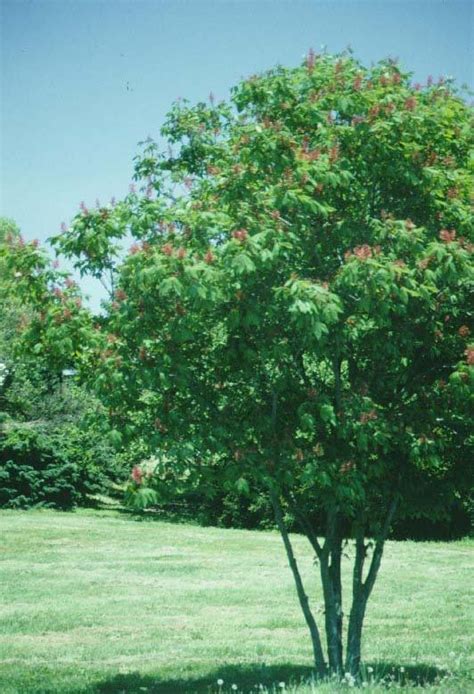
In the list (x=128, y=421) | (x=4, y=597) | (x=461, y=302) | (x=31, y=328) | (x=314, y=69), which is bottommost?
(x=4, y=597)

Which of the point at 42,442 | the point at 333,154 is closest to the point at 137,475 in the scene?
the point at 333,154

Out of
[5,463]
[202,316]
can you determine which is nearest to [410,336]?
[202,316]

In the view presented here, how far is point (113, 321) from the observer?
627 cm

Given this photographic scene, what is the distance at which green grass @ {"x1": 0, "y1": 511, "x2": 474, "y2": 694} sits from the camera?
8156 millimetres

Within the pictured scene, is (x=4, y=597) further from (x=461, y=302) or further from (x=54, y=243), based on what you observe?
(x=461, y=302)

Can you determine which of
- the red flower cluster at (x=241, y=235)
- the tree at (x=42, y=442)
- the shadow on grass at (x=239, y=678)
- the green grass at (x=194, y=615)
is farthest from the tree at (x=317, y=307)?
the tree at (x=42, y=442)

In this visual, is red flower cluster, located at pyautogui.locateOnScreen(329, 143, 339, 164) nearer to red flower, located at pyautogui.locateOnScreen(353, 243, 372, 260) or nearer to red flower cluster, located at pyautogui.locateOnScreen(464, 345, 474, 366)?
red flower, located at pyautogui.locateOnScreen(353, 243, 372, 260)

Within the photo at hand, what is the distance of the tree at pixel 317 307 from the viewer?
19.5 feet

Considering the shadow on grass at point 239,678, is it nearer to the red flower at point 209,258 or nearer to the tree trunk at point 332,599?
the tree trunk at point 332,599

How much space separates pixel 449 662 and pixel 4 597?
7421 mm

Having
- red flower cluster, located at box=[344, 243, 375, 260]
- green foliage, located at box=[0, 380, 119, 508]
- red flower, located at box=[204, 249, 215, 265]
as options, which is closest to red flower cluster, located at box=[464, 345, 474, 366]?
red flower cluster, located at box=[344, 243, 375, 260]

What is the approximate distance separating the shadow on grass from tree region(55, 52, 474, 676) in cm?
88

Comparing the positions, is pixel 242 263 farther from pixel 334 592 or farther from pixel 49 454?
pixel 49 454

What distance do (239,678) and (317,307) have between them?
426 centimetres
